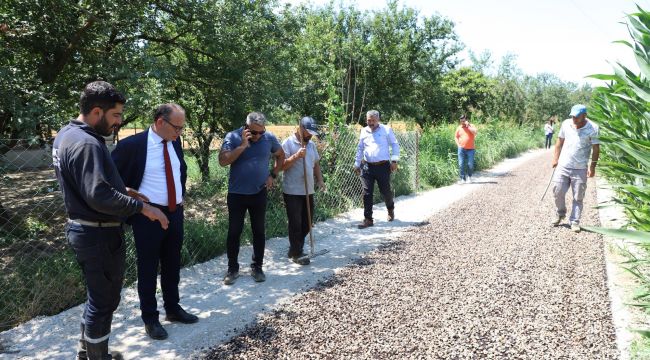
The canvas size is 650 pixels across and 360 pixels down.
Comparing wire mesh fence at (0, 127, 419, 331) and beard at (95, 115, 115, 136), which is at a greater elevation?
beard at (95, 115, 115, 136)

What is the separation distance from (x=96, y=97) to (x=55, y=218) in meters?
5.63

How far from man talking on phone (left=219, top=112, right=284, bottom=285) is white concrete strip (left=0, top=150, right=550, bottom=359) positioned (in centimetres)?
27

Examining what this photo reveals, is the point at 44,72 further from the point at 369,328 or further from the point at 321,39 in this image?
the point at 321,39

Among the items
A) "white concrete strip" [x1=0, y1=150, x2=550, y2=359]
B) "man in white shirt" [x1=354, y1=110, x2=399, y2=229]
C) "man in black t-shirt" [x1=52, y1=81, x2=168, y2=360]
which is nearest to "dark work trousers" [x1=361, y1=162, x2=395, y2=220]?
"man in white shirt" [x1=354, y1=110, x2=399, y2=229]

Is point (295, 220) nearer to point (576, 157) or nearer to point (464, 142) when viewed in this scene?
point (576, 157)

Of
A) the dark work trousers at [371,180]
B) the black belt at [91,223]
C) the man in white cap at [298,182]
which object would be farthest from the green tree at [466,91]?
the black belt at [91,223]

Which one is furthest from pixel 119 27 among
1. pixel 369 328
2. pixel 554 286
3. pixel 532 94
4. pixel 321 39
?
pixel 532 94

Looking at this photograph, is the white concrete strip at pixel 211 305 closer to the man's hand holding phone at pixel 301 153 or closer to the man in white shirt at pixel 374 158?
the man in white shirt at pixel 374 158

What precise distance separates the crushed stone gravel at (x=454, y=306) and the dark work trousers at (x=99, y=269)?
0.77 meters

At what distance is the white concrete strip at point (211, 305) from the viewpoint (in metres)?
3.37

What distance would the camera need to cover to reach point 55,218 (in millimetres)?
7398

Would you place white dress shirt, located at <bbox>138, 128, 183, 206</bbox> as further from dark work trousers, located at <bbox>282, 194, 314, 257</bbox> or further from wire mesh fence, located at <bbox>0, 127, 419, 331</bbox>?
dark work trousers, located at <bbox>282, 194, 314, 257</bbox>

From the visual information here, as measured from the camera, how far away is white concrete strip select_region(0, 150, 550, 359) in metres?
3.37

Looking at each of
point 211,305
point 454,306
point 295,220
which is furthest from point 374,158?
point 211,305
